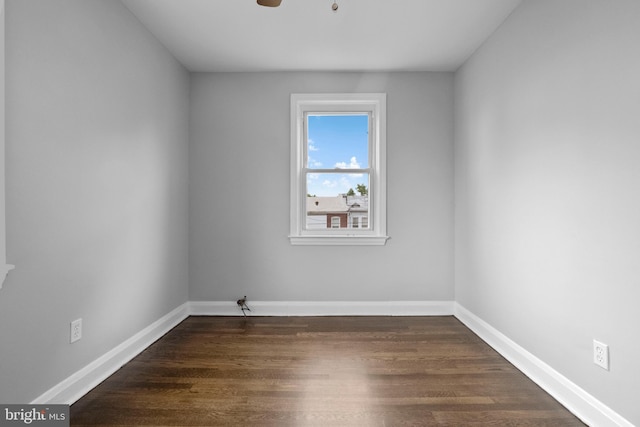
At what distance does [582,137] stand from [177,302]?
349 cm

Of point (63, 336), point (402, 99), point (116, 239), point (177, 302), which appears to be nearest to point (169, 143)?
point (116, 239)

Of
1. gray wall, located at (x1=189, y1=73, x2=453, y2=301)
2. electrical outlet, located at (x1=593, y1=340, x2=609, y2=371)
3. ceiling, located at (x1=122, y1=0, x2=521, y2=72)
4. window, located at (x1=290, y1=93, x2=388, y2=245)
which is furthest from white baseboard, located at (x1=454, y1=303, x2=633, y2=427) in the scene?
ceiling, located at (x1=122, y1=0, x2=521, y2=72)

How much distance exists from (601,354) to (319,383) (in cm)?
153

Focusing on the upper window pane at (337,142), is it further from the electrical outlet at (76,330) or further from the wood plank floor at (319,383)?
the electrical outlet at (76,330)

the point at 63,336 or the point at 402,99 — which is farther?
the point at 402,99

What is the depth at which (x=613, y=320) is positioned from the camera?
1.85 meters

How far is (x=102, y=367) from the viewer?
97.3 inches

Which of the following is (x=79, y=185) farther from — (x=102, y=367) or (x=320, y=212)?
(x=320, y=212)

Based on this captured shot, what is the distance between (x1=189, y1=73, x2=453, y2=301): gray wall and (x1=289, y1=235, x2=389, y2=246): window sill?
0.07m

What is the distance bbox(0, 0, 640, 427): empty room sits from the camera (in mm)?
1912

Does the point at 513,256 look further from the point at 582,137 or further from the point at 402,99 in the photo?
the point at 402,99

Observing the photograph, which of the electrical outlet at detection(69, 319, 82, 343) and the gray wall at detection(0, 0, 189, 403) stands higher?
the gray wall at detection(0, 0, 189, 403)

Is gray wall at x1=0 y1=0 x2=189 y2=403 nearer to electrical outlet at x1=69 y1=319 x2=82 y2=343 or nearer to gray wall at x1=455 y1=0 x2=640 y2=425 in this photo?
electrical outlet at x1=69 y1=319 x2=82 y2=343

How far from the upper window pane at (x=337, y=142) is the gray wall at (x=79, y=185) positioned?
1499 mm
